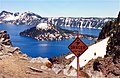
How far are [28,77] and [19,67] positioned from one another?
199 centimetres

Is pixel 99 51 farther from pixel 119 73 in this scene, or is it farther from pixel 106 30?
pixel 119 73

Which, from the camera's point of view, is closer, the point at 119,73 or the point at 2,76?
the point at 2,76

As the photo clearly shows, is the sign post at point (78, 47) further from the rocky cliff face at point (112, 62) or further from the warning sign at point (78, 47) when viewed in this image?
the rocky cliff face at point (112, 62)

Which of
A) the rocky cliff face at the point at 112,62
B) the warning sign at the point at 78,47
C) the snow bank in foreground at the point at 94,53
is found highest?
the warning sign at the point at 78,47

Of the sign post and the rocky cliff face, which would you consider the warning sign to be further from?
the rocky cliff face

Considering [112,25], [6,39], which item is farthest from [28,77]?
[112,25]

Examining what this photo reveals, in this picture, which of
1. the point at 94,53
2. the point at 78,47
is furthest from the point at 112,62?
the point at 78,47

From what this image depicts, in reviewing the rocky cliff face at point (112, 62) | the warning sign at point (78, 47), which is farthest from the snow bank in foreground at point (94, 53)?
the warning sign at point (78, 47)

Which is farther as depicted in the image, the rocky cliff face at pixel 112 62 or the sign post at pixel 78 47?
the rocky cliff face at pixel 112 62

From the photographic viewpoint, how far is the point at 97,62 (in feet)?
131

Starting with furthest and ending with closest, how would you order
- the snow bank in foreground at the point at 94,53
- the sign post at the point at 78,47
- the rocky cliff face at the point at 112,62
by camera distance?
the snow bank in foreground at the point at 94,53 → the rocky cliff face at the point at 112,62 → the sign post at the point at 78,47

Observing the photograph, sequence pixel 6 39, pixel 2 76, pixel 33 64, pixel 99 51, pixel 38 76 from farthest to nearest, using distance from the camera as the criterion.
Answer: pixel 99 51 < pixel 6 39 < pixel 33 64 < pixel 38 76 < pixel 2 76

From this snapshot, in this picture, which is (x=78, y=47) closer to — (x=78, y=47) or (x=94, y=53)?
(x=78, y=47)

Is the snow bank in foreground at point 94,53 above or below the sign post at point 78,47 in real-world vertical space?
below
